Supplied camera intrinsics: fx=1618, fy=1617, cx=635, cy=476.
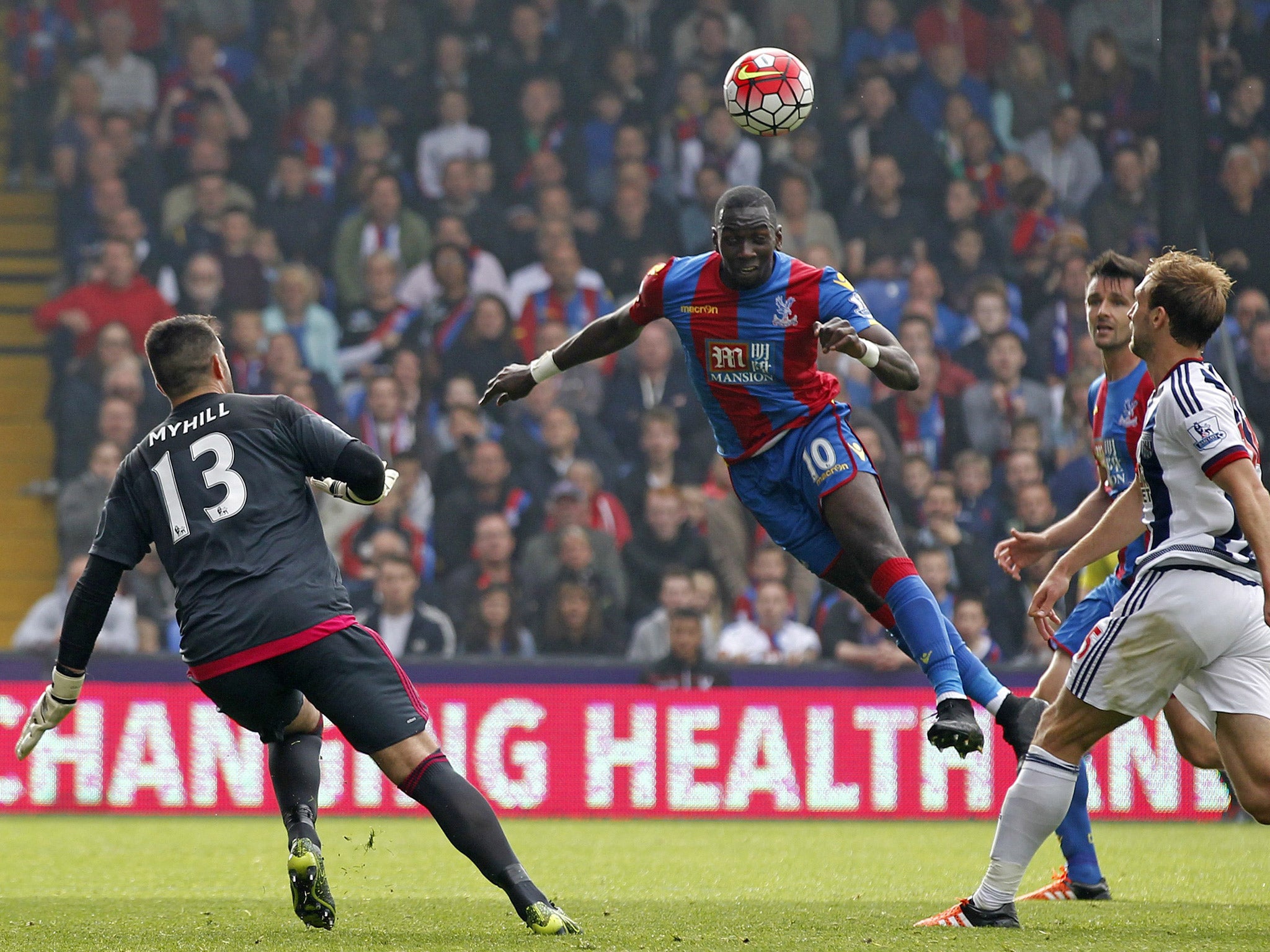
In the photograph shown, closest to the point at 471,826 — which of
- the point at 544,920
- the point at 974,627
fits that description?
the point at 544,920

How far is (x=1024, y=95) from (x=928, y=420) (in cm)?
376

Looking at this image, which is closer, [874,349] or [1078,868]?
[874,349]

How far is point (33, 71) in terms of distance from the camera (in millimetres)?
14781

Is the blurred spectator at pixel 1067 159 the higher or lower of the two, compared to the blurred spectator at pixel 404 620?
higher

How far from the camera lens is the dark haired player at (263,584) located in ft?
16.4

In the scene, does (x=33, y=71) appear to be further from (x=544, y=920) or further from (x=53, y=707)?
(x=544, y=920)

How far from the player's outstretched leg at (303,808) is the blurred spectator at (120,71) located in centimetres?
979

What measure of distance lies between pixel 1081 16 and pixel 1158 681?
11313mm

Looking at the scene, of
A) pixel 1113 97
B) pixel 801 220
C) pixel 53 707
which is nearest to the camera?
pixel 53 707

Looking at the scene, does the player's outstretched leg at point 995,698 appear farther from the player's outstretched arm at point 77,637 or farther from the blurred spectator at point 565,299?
the blurred spectator at point 565,299

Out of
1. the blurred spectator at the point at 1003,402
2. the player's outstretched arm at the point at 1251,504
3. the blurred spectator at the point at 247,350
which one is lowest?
the player's outstretched arm at the point at 1251,504


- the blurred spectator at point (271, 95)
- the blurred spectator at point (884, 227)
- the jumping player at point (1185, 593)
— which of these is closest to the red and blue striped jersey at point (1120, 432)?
the jumping player at point (1185, 593)

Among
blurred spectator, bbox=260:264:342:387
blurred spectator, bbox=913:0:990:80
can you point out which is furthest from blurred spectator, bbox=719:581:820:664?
blurred spectator, bbox=913:0:990:80

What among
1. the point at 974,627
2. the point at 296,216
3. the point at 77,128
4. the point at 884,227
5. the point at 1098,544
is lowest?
the point at 974,627
